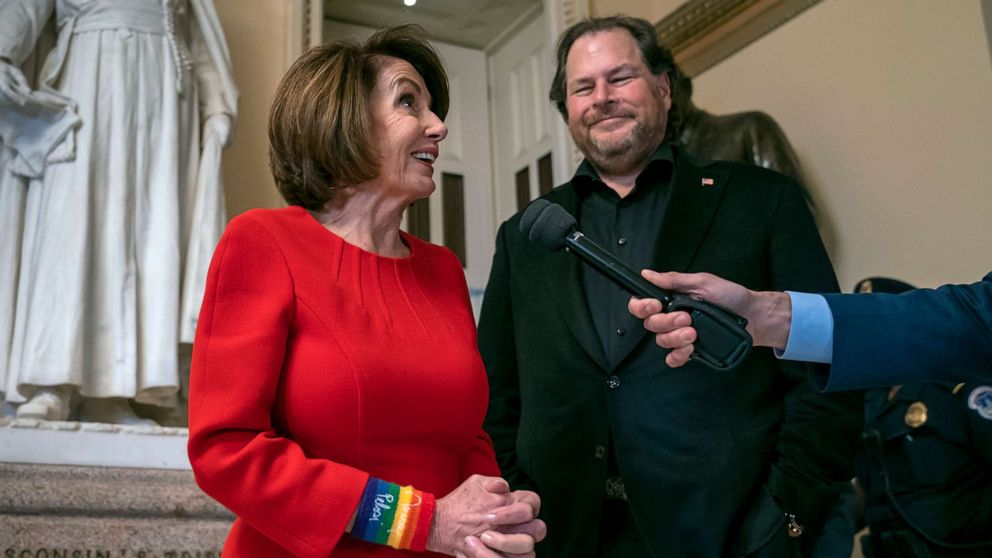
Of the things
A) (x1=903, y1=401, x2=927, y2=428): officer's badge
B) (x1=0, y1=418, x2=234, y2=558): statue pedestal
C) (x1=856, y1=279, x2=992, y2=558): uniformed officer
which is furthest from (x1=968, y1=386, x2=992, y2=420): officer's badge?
(x1=0, y1=418, x2=234, y2=558): statue pedestal

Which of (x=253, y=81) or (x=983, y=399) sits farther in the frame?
(x=253, y=81)

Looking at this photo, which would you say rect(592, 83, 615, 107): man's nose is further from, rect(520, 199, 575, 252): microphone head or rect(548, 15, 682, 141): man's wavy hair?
rect(520, 199, 575, 252): microphone head

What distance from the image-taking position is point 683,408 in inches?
81.0

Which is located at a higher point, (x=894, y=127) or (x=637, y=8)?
(x=637, y=8)

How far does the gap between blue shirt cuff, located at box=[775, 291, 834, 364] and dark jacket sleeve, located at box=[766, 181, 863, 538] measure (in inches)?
14.4

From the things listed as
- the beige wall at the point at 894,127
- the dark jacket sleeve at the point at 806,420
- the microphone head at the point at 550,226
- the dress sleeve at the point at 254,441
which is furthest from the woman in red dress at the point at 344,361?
the beige wall at the point at 894,127

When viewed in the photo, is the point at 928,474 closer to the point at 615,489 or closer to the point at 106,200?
the point at 615,489

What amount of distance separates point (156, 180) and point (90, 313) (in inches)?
22.4

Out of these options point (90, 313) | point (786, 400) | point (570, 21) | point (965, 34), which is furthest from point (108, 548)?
point (570, 21)

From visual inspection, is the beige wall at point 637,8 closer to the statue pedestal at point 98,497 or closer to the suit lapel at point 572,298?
the suit lapel at point 572,298

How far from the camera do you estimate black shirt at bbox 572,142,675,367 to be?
222cm

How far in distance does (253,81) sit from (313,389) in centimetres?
375

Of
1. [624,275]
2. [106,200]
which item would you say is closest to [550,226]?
[624,275]

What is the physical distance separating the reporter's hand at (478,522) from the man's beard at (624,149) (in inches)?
50.4
